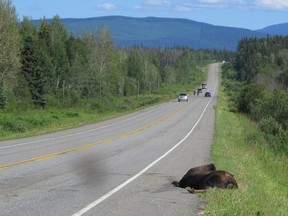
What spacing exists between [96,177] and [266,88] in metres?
→ 62.2

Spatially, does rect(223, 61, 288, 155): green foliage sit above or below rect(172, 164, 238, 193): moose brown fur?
below

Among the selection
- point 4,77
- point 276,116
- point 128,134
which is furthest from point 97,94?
point 128,134

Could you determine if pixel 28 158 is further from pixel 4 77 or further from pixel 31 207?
pixel 4 77

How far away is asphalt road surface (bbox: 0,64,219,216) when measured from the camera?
862cm

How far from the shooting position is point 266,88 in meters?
71.7

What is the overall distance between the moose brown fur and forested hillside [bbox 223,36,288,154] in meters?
17.9

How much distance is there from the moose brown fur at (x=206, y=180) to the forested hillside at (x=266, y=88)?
17936 millimetres

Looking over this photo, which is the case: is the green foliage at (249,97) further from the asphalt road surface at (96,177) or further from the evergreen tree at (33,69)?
the asphalt road surface at (96,177)

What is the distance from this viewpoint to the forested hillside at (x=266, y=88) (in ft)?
124

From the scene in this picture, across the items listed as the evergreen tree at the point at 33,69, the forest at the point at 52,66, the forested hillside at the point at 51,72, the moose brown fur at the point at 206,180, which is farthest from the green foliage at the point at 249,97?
the moose brown fur at the point at 206,180

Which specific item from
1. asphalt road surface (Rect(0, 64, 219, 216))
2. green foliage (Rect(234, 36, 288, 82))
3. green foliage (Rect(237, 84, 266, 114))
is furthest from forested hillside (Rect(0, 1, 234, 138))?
green foliage (Rect(234, 36, 288, 82))

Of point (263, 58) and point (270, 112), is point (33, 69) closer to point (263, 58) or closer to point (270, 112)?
point (270, 112)

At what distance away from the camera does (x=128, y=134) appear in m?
27.3

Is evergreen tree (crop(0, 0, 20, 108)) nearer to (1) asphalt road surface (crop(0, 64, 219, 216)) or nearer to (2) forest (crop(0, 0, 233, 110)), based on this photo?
(2) forest (crop(0, 0, 233, 110))
